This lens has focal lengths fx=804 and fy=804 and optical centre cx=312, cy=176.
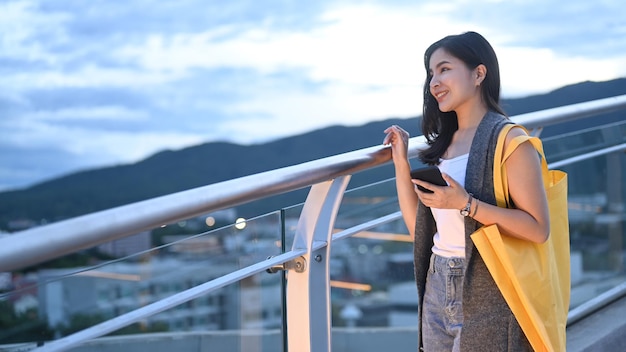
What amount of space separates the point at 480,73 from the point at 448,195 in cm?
28

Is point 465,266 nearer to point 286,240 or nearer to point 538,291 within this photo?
point 538,291

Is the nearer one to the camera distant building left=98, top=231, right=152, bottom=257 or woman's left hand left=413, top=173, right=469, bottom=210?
distant building left=98, top=231, right=152, bottom=257

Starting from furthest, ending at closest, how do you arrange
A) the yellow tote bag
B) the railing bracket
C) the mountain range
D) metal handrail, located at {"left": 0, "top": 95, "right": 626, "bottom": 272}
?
the mountain range
the railing bracket
the yellow tote bag
metal handrail, located at {"left": 0, "top": 95, "right": 626, "bottom": 272}

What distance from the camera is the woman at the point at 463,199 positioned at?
4.34ft

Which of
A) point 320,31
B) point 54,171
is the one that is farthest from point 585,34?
point 54,171

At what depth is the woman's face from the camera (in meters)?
1.47

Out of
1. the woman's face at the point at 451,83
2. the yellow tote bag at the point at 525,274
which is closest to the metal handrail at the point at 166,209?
the woman's face at the point at 451,83

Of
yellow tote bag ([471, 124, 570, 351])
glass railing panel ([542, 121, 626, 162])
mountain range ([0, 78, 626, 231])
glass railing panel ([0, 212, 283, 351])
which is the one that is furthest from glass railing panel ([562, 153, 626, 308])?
mountain range ([0, 78, 626, 231])

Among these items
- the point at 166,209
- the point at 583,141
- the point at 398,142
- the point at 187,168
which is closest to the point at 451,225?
the point at 398,142

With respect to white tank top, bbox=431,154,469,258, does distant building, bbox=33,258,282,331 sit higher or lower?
lower

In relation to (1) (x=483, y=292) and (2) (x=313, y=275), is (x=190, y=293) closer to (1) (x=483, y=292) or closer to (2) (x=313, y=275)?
(2) (x=313, y=275)

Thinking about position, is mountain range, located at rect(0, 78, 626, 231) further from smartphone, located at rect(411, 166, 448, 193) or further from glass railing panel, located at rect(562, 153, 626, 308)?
smartphone, located at rect(411, 166, 448, 193)

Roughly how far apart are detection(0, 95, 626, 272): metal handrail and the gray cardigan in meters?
0.22

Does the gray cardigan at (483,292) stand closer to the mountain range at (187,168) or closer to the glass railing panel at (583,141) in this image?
the glass railing panel at (583,141)
